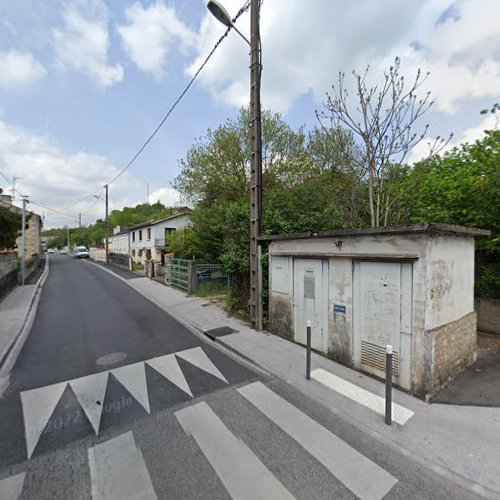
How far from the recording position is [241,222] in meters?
8.14

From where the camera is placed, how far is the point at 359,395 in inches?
149

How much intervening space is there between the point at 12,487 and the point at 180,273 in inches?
419

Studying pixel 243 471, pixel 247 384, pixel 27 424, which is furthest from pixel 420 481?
pixel 27 424

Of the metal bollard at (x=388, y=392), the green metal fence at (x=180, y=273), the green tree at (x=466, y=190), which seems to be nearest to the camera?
the metal bollard at (x=388, y=392)

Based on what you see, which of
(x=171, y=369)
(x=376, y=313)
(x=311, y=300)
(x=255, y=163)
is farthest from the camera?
(x=255, y=163)

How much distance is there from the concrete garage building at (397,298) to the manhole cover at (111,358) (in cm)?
394

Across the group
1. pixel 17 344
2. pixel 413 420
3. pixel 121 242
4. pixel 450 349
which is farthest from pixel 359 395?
pixel 121 242

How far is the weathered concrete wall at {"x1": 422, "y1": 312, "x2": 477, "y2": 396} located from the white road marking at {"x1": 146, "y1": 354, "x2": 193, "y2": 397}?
11.9ft

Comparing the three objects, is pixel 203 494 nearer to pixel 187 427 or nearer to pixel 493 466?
pixel 187 427

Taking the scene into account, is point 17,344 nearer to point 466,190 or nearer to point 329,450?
point 329,450

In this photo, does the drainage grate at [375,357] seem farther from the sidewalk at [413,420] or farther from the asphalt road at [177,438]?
the asphalt road at [177,438]

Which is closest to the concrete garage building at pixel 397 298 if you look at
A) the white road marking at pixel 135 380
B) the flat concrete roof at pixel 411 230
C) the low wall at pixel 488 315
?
the flat concrete roof at pixel 411 230

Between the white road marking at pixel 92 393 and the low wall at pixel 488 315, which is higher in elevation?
the low wall at pixel 488 315

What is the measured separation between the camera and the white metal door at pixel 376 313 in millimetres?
3943
